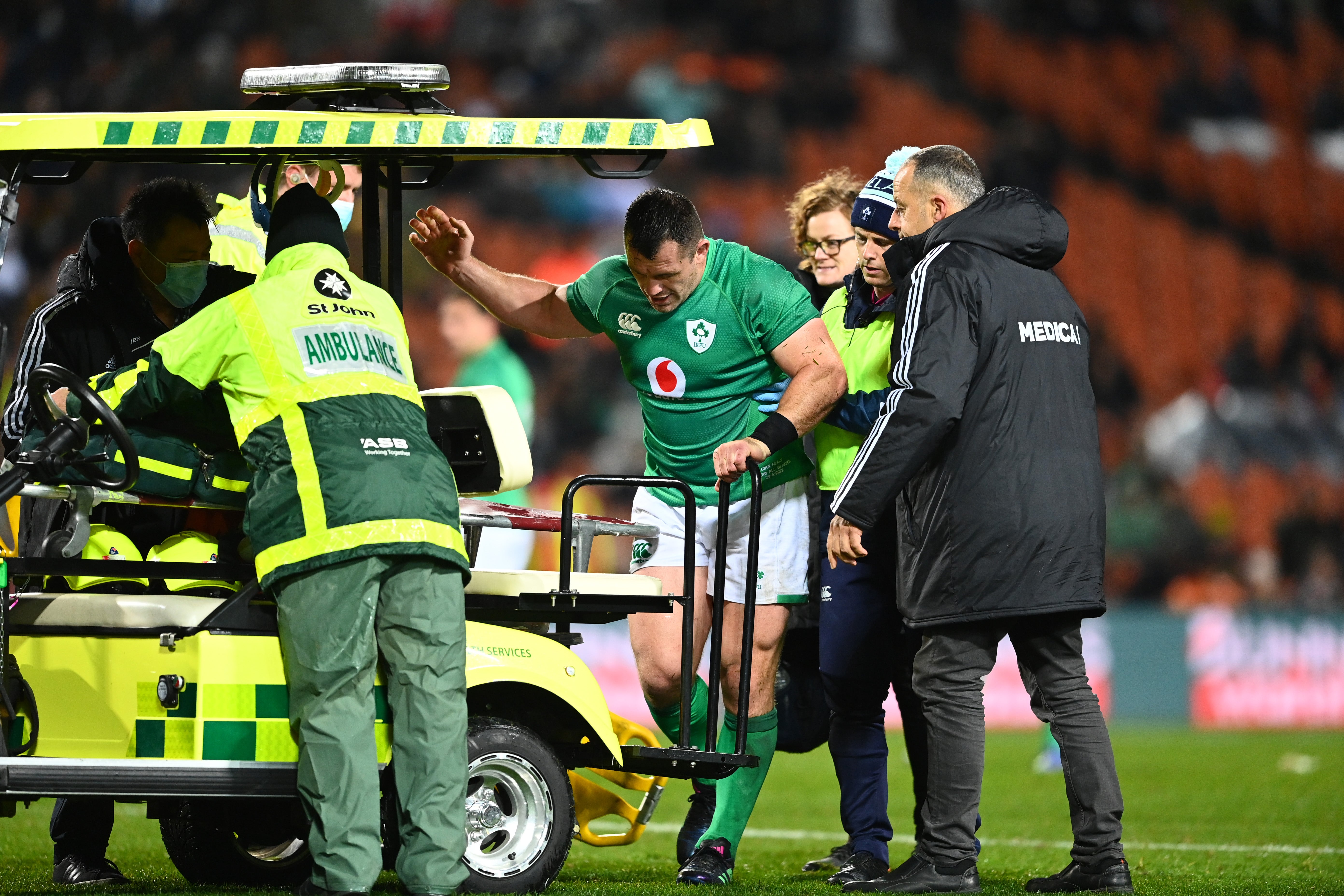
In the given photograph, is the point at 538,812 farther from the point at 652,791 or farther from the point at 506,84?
the point at 506,84

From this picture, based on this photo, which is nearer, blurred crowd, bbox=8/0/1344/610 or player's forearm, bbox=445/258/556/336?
player's forearm, bbox=445/258/556/336

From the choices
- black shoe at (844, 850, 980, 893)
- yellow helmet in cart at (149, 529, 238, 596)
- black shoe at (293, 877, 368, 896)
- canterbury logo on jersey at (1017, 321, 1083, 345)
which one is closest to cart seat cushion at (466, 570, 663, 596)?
yellow helmet in cart at (149, 529, 238, 596)

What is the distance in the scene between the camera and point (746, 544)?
5.66 metres

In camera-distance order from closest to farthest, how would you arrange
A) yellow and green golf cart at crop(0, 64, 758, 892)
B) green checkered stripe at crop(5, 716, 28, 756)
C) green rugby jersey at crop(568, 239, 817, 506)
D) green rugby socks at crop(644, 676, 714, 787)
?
1. yellow and green golf cart at crop(0, 64, 758, 892)
2. green checkered stripe at crop(5, 716, 28, 756)
3. green rugby jersey at crop(568, 239, 817, 506)
4. green rugby socks at crop(644, 676, 714, 787)

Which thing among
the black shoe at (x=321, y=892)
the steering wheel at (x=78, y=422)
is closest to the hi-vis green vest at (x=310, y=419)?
the steering wheel at (x=78, y=422)

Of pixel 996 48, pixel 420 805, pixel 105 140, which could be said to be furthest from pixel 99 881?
pixel 996 48

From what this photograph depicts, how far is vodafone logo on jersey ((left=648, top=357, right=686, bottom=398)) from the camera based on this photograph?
5.60 meters

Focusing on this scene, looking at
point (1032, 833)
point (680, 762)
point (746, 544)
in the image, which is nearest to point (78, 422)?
point (680, 762)

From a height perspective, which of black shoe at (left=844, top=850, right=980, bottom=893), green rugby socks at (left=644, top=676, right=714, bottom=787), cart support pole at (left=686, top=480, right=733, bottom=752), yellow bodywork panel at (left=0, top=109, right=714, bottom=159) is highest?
yellow bodywork panel at (left=0, top=109, right=714, bottom=159)

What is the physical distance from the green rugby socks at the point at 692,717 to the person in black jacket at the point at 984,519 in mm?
950

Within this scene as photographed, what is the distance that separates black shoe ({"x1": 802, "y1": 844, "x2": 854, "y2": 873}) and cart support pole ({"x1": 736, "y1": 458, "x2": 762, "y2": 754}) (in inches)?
35.9

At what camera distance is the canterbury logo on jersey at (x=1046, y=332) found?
4953 millimetres

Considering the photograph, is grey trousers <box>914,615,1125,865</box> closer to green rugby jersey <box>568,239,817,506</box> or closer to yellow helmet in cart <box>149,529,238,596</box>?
green rugby jersey <box>568,239,817,506</box>

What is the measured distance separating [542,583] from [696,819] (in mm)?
1358
